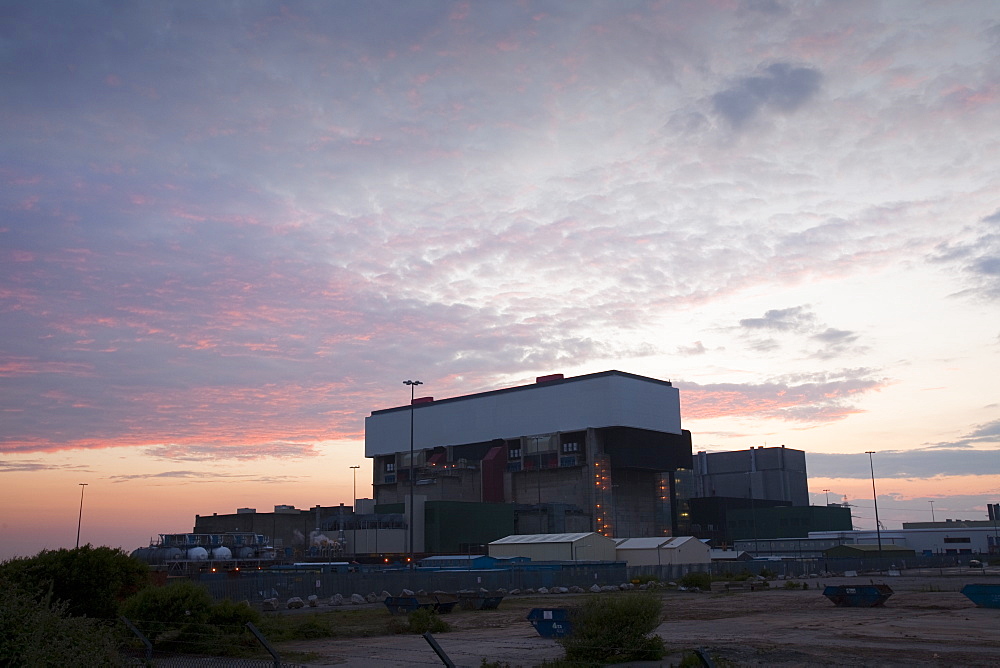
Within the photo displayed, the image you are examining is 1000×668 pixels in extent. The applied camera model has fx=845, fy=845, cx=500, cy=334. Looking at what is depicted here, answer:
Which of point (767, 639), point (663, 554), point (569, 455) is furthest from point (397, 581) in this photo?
point (569, 455)

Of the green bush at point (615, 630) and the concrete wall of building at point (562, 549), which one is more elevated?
the green bush at point (615, 630)

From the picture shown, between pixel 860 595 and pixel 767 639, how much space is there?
2004cm

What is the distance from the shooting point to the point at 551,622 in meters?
33.5

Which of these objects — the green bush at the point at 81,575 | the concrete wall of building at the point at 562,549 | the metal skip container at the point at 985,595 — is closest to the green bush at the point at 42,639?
the green bush at the point at 81,575

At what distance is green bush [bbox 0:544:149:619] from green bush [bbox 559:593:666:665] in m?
16.8

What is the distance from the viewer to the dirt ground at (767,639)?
26766 millimetres

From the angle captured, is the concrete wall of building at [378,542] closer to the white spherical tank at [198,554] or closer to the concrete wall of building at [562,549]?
the white spherical tank at [198,554]

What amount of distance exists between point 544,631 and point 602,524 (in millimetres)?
110639

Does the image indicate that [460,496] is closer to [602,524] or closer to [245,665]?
[602,524]

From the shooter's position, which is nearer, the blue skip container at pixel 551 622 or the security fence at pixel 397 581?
the blue skip container at pixel 551 622

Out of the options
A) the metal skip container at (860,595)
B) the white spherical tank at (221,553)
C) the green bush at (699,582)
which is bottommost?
the green bush at (699,582)

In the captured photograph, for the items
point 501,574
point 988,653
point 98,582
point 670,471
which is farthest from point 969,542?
point 98,582

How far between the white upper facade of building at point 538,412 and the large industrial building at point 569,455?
21 centimetres

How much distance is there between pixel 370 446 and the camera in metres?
178
